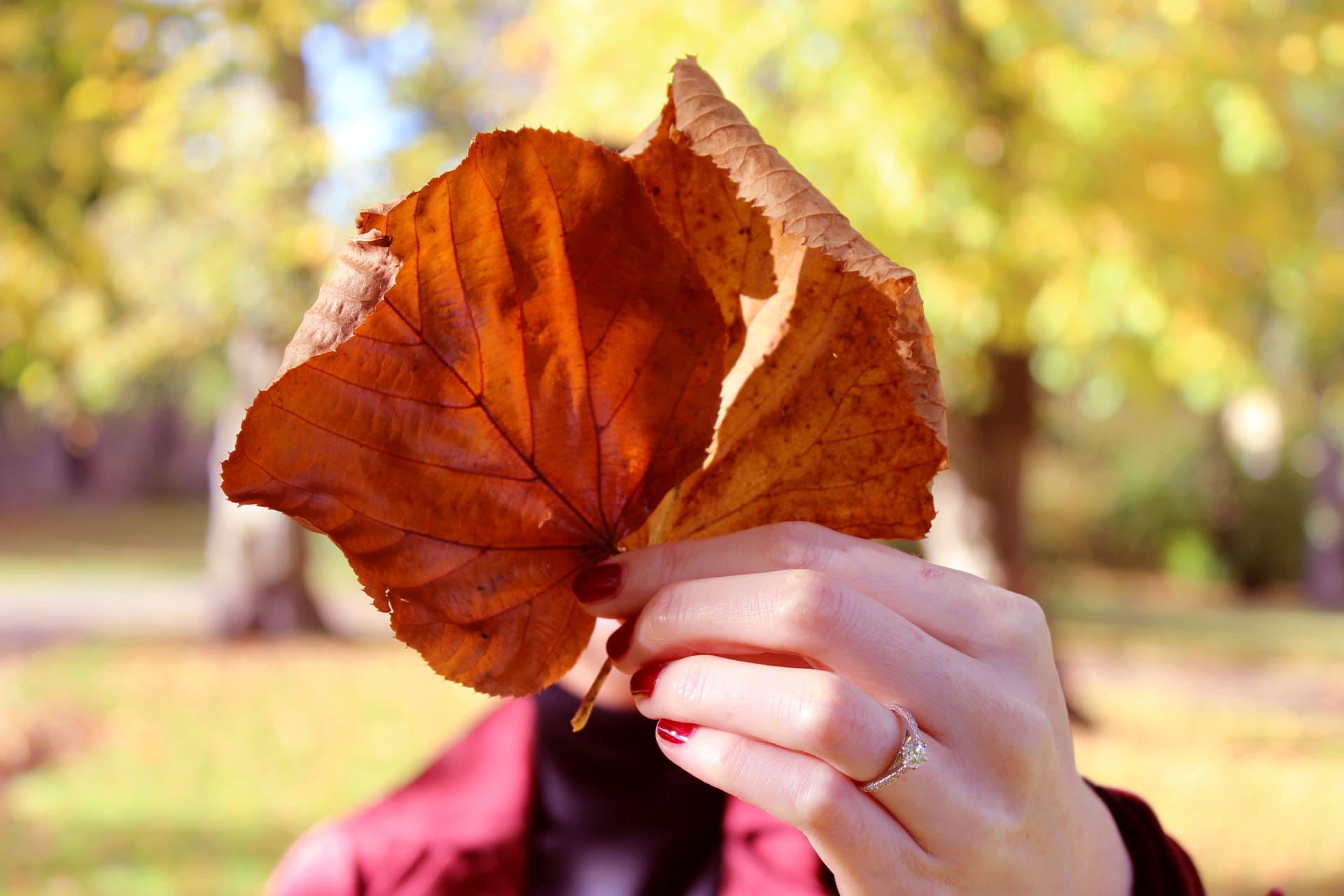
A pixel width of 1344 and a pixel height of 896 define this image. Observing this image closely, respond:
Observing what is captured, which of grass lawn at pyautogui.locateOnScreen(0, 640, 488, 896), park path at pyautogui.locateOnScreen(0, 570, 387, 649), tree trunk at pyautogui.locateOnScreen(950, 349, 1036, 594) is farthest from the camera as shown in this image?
park path at pyautogui.locateOnScreen(0, 570, 387, 649)

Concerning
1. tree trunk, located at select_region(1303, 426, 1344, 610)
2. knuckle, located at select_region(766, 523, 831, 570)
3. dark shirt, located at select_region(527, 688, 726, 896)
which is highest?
knuckle, located at select_region(766, 523, 831, 570)

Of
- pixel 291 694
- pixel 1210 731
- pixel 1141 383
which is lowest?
pixel 1210 731

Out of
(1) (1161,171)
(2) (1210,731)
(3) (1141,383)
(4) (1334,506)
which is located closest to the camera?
(1) (1161,171)

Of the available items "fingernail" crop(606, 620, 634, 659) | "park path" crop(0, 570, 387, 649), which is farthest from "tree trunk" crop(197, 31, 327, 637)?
"fingernail" crop(606, 620, 634, 659)

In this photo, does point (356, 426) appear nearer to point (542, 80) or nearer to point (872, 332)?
point (872, 332)

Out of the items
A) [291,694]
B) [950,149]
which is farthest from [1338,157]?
[291,694]

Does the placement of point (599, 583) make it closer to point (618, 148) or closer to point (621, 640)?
point (621, 640)

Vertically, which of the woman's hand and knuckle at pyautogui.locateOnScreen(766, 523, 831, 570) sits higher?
knuckle at pyautogui.locateOnScreen(766, 523, 831, 570)

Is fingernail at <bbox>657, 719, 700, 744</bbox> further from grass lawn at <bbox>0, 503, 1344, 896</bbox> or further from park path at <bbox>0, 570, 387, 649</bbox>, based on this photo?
park path at <bbox>0, 570, 387, 649</bbox>
